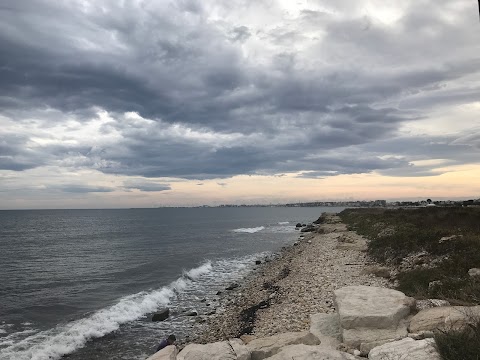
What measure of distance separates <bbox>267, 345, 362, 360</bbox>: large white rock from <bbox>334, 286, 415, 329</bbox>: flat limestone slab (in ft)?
4.95

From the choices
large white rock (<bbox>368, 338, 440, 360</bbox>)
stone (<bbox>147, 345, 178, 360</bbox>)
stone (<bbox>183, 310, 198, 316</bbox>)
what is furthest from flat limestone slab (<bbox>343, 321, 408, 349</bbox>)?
stone (<bbox>183, 310, 198, 316</bbox>)

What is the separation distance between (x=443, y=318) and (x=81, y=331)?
1854 centimetres

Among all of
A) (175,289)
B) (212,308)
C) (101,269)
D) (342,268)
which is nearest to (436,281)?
(342,268)

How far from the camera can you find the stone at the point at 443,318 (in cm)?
808

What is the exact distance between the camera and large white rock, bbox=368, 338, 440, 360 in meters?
7.06

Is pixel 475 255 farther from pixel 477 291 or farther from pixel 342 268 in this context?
pixel 342 268

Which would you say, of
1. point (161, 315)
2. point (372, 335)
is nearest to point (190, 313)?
point (161, 315)

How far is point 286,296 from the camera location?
21531 mm

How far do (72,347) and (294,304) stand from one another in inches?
460

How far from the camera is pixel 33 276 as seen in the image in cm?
3684

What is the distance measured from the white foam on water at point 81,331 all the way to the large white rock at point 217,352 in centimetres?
1105

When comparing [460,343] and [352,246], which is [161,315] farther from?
[352,246]

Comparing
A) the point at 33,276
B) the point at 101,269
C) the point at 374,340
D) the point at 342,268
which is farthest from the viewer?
the point at 101,269

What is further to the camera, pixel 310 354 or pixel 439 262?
pixel 439 262
